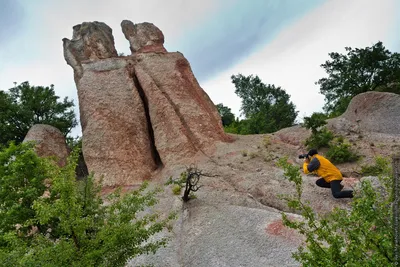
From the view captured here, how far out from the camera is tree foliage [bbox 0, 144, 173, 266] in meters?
9.63

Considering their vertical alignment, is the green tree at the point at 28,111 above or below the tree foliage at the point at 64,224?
above

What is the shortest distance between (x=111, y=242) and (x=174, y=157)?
12274 millimetres

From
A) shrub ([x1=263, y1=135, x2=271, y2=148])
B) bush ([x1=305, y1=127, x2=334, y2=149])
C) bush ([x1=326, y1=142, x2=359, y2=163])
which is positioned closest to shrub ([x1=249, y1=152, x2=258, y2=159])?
shrub ([x1=263, y1=135, x2=271, y2=148])

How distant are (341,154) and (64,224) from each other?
570 inches

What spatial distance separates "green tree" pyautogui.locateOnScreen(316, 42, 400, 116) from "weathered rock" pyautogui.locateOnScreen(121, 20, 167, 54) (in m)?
17.9

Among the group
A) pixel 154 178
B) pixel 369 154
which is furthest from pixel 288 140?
pixel 154 178

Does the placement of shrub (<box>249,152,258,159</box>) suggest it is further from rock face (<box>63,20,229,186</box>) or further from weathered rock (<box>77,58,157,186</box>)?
weathered rock (<box>77,58,157,186</box>)

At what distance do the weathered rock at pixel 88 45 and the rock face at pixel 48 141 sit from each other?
4.77 meters

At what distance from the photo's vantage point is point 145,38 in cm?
3114

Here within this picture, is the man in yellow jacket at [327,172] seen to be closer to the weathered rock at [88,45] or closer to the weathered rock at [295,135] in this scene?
the weathered rock at [295,135]

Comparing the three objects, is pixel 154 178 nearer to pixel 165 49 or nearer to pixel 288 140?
pixel 288 140

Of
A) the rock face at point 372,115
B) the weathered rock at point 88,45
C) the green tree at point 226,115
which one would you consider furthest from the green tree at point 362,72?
the weathered rock at point 88,45

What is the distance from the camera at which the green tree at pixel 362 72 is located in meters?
36.3

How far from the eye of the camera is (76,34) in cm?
3238
